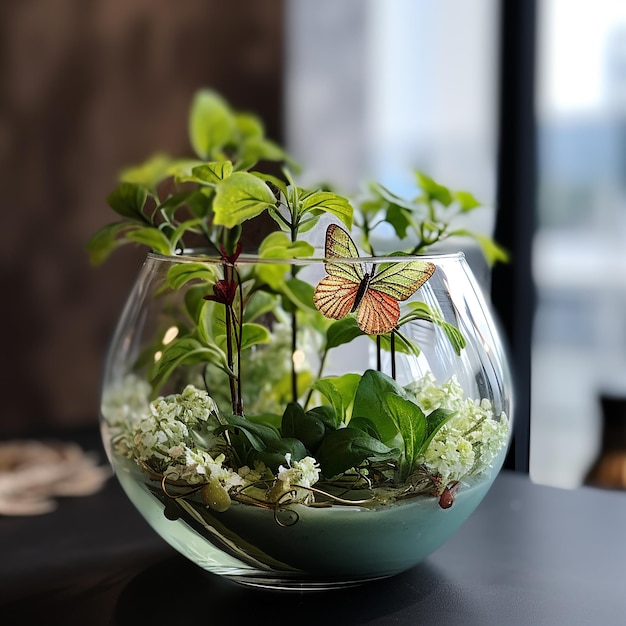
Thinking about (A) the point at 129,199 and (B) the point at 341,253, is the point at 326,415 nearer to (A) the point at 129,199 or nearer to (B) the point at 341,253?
(B) the point at 341,253

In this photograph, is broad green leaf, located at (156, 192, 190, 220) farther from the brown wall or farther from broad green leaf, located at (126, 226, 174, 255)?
the brown wall

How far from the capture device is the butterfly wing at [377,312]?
0.50 metres

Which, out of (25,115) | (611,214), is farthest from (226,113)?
(611,214)

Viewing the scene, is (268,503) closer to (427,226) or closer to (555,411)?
(427,226)

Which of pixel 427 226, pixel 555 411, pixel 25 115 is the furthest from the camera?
pixel 555 411

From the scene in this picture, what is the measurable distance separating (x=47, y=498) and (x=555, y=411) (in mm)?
1554

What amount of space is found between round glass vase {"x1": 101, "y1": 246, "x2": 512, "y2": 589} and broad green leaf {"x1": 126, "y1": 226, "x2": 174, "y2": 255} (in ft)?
0.06

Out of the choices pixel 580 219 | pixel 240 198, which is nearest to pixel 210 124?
pixel 240 198

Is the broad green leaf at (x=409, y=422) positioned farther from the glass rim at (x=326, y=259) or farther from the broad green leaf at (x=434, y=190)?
the broad green leaf at (x=434, y=190)

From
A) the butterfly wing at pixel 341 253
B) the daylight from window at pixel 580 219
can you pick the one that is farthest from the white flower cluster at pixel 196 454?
the daylight from window at pixel 580 219

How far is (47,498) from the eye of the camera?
817 mm

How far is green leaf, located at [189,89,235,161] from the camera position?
0.73m

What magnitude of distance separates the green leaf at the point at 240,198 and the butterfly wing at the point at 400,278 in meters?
0.07

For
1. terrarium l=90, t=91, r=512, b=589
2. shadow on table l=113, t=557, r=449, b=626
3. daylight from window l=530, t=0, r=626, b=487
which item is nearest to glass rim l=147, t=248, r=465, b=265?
terrarium l=90, t=91, r=512, b=589
